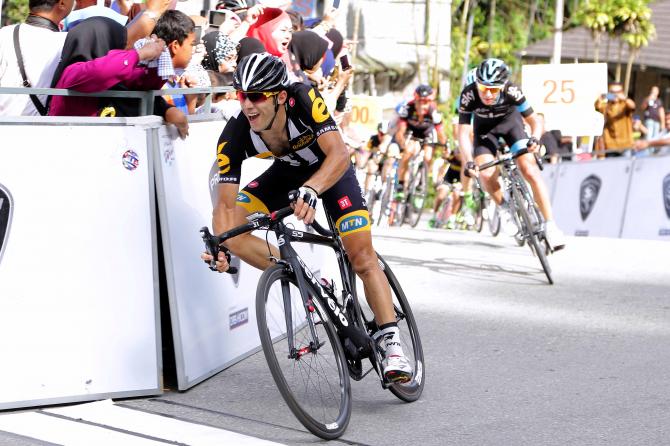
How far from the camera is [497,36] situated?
52781mm

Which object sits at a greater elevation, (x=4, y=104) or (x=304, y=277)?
(x=4, y=104)

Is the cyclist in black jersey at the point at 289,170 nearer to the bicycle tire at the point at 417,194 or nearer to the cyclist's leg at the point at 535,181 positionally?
the cyclist's leg at the point at 535,181

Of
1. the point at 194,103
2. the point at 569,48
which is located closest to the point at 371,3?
the point at 569,48

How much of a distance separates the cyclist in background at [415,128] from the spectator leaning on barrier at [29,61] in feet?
44.5

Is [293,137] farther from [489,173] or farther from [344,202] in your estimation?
[489,173]

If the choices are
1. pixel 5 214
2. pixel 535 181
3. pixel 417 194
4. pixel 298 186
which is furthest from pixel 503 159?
pixel 417 194

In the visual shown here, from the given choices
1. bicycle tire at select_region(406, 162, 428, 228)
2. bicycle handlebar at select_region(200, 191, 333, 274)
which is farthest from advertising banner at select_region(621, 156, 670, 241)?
bicycle handlebar at select_region(200, 191, 333, 274)

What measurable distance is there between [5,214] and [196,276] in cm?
123

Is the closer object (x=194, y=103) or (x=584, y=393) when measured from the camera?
(x=584, y=393)

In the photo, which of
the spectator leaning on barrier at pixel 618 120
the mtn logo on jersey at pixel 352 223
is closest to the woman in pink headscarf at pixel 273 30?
the mtn logo on jersey at pixel 352 223

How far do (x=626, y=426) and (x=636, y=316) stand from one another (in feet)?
11.5

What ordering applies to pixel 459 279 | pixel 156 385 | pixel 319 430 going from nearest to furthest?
1. pixel 319 430
2. pixel 156 385
3. pixel 459 279

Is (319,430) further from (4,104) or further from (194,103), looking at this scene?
(194,103)

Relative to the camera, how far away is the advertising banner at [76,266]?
591 cm
